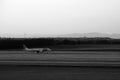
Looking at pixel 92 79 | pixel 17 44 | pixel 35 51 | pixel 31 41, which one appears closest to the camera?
pixel 92 79

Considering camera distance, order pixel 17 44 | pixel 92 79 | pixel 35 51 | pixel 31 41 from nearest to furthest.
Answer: pixel 92 79 < pixel 35 51 < pixel 17 44 < pixel 31 41

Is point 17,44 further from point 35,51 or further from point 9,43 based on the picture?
point 35,51

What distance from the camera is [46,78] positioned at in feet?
44.4

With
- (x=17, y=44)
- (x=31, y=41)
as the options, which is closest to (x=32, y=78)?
(x=17, y=44)

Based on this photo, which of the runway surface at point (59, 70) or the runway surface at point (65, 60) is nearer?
the runway surface at point (59, 70)

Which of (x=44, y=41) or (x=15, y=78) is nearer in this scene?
(x=15, y=78)

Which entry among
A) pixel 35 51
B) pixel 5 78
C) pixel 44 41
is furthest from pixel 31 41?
pixel 5 78

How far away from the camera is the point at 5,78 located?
45.0 ft

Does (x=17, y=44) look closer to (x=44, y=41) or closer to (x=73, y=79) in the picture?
(x=44, y=41)

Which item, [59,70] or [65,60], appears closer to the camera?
[59,70]

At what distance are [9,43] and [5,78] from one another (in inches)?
1799

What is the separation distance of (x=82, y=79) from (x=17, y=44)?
45855 millimetres

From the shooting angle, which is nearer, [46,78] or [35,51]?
[46,78]

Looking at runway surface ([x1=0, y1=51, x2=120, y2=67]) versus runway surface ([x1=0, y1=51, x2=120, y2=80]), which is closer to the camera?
runway surface ([x1=0, y1=51, x2=120, y2=80])
